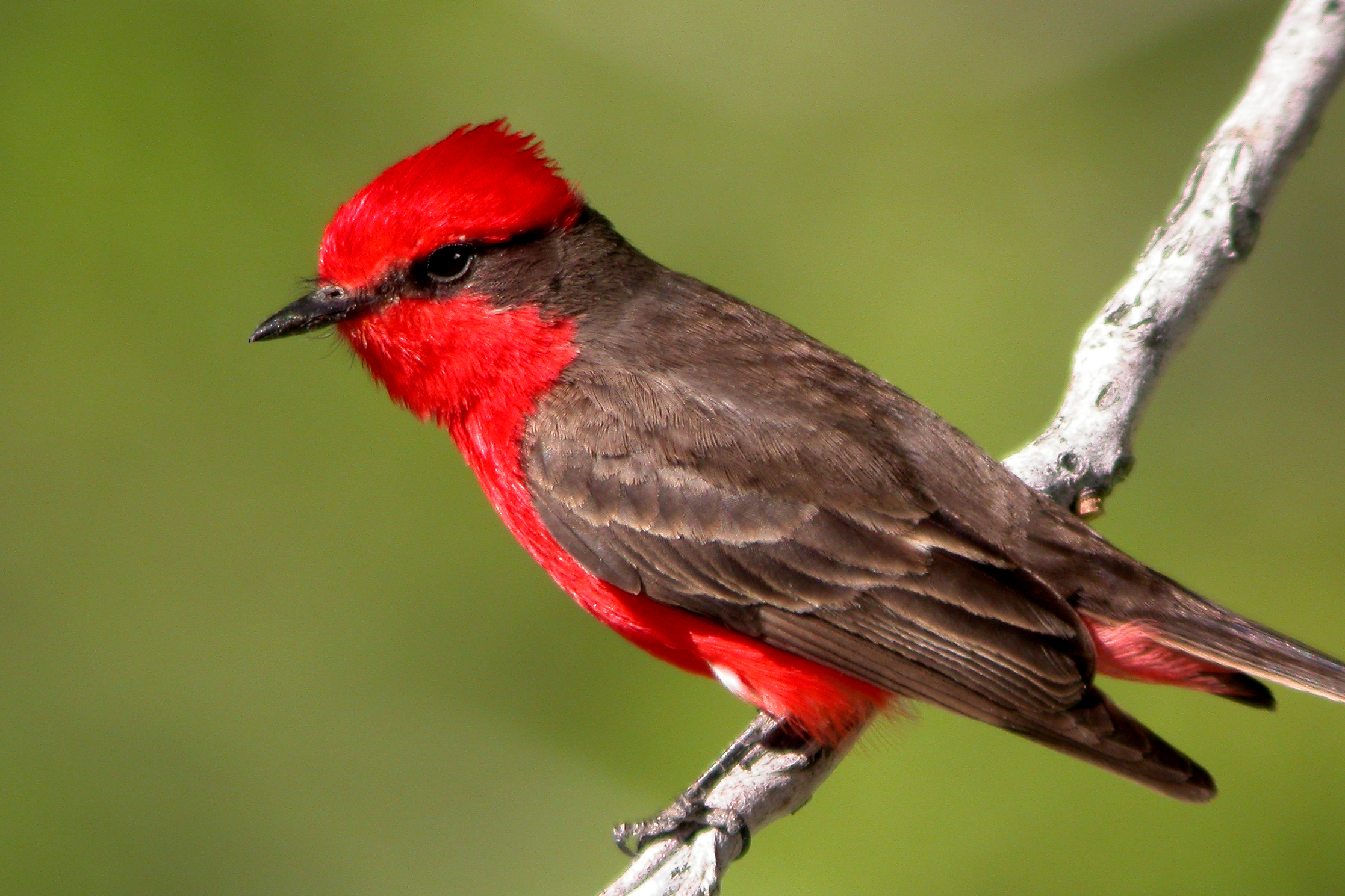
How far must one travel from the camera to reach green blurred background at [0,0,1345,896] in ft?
16.6

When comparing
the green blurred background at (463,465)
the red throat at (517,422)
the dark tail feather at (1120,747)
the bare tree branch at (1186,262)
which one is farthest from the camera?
the green blurred background at (463,465)

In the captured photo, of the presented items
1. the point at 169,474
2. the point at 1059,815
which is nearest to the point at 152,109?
the point at 169,474

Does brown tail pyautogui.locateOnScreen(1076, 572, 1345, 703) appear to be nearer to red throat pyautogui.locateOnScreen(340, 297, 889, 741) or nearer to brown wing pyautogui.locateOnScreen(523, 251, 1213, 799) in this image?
brown wing pyautogui.locateOnScreen(523, 251, 1213, 799)

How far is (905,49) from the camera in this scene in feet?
24.7

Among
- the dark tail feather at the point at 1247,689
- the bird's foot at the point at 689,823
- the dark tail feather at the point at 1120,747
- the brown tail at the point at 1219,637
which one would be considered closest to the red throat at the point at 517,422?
the bird's foot at the point at 689,823

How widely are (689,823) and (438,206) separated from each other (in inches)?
69.3

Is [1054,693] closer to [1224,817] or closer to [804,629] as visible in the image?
[804,629]

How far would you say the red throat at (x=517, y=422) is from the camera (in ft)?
12.6

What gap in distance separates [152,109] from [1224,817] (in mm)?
5324

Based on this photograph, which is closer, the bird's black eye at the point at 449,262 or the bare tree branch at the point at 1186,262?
the bird's black eye at the point at 449,262

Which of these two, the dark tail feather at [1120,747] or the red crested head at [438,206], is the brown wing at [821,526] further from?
the red crested head at [438,206]

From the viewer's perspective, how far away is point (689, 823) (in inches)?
145

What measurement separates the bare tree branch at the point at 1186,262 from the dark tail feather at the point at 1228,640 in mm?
644

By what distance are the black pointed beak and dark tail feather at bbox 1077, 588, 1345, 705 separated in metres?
2.09
